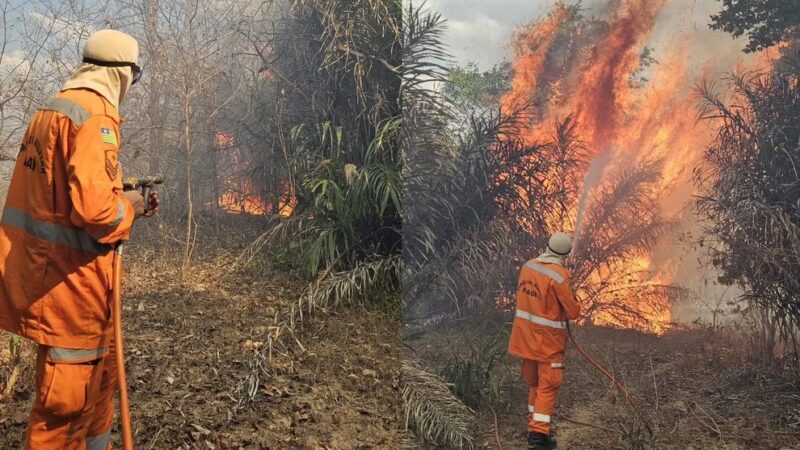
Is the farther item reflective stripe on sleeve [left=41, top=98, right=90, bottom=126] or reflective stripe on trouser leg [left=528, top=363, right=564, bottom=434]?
reflective stripe on trouser leg [left=528, top=363, right=564, bottom=434]

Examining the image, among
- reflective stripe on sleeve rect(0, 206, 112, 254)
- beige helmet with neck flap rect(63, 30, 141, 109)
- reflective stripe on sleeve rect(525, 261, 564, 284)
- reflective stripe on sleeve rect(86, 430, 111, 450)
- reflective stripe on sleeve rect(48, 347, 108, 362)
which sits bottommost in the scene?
reflective stripe on sleeve rect(86, 430, 111, 450)

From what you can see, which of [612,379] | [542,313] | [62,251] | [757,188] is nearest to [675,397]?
[612,379]

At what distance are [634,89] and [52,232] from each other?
7.61 feet

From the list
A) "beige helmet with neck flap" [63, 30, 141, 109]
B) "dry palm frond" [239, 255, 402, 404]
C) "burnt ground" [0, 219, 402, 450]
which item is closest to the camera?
"beige helmet with neck flap" [63, 30, 141, 109]

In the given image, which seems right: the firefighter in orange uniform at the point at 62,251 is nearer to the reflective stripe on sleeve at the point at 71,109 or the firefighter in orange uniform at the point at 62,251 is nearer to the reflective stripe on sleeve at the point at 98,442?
the reflective stripe on sleeve at the point at 71,109

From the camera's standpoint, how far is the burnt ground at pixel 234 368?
2900 mm

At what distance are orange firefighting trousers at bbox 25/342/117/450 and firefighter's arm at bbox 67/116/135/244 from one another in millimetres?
417

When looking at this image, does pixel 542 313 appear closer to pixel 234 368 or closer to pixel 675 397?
pixel 675 397

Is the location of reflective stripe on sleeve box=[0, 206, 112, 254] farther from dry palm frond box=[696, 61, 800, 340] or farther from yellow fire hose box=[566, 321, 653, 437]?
dry palm frond box=[696, 61, 800, 340]

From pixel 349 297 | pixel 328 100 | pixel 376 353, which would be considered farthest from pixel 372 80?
pixel 376 353

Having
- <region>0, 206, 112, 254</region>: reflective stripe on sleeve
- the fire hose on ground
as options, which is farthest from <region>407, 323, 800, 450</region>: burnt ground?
<region>0, 206, 112, 254</region>: reflective stripe on sleeve

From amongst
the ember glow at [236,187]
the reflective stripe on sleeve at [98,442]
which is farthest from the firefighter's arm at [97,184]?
the ember glow at [236,187]

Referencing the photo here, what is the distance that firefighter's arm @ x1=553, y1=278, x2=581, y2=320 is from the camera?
243 cm

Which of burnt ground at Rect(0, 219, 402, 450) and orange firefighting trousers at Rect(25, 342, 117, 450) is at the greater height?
orange firefighting trousers at Rect(25, 342, 117, 450)
